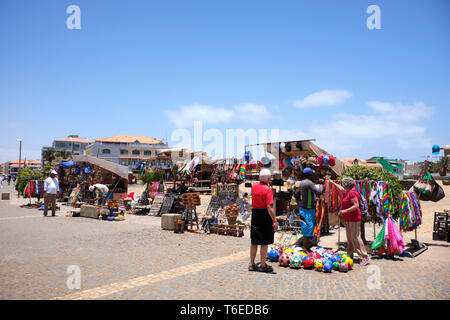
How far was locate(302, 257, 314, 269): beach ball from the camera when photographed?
605cm

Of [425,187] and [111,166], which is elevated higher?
[111,166]

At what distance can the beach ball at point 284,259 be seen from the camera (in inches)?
243

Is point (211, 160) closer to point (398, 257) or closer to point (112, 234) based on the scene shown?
point (112, 234)

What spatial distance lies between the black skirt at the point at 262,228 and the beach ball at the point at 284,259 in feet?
2.50

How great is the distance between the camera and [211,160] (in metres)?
21.5

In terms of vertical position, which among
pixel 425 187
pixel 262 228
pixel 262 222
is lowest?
pixel 262 228

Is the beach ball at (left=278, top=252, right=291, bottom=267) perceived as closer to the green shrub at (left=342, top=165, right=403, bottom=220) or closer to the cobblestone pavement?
the cobblestone pavement

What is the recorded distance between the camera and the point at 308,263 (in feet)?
19.9

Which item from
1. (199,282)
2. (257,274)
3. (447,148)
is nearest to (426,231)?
(447,148)

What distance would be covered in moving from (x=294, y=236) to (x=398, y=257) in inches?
105

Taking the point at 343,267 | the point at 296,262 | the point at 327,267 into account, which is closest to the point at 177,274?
the point at 296,262

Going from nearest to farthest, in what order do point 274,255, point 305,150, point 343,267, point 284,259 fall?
point 343,267 < point 284,259 < point 274,255 < point 305,150

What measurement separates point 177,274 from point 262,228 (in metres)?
1.69

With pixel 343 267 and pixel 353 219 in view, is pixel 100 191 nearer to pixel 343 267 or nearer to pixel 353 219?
pixel 353 219
